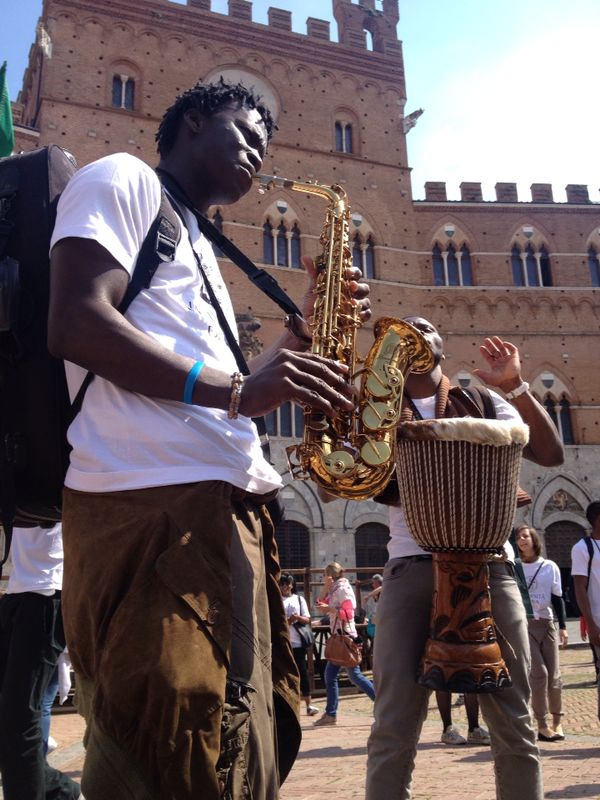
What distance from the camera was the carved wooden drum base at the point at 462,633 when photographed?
102 inches

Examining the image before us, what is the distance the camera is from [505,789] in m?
2.80

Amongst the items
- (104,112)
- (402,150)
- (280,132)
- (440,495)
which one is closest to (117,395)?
(440,495)

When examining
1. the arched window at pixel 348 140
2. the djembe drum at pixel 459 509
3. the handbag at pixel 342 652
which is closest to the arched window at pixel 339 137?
the arched window at pixel 348 140

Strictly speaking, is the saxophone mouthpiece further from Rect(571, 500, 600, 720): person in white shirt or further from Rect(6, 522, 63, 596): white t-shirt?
Rect(571, 500, 600, 720): person in white shirt

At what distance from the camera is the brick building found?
2331 centimetres

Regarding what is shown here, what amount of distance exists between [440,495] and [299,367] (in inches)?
52.4

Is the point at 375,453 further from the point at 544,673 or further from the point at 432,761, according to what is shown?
the point at 544,673

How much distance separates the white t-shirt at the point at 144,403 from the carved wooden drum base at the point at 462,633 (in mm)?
1196

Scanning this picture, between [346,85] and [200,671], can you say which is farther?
[346,85]

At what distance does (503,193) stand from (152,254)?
2861 cm

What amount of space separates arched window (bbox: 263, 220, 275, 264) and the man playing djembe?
22.3 m

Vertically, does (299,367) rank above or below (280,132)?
below

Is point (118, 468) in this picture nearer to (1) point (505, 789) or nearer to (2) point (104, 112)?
(1) point (505, 789)

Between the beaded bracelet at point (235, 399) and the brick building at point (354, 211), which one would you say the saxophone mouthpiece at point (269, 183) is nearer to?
the beaded bracelet at point (235, 399)
